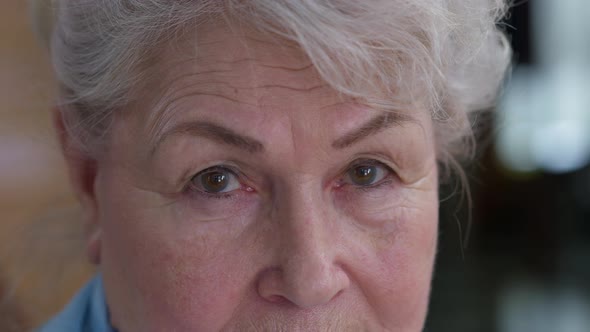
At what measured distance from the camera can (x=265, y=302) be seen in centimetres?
128

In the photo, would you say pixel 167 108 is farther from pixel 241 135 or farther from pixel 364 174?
pixel 364 174

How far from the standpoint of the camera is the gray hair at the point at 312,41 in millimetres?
1198

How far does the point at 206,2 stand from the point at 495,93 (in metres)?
1.06

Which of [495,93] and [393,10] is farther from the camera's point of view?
[495,93]

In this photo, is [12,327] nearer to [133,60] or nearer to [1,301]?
[1,301]

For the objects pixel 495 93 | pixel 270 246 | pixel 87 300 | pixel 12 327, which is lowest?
pixel 12 327

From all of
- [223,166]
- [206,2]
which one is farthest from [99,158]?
[206,2]

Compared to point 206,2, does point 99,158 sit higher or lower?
lower

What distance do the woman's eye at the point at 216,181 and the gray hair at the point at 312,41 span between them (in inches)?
7.8

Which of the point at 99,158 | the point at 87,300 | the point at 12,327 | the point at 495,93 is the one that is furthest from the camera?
the point at 12,327

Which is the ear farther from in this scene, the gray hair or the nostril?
the nostril

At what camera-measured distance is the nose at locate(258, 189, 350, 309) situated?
124 centimetres

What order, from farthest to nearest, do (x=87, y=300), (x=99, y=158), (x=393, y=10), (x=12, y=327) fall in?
(x=12, y=327) < (x=87, y=300) < (x=99, y=158) < (x=393, y=10)

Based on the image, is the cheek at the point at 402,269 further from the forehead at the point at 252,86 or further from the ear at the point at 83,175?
Answer: the ear at the point at 83,175
